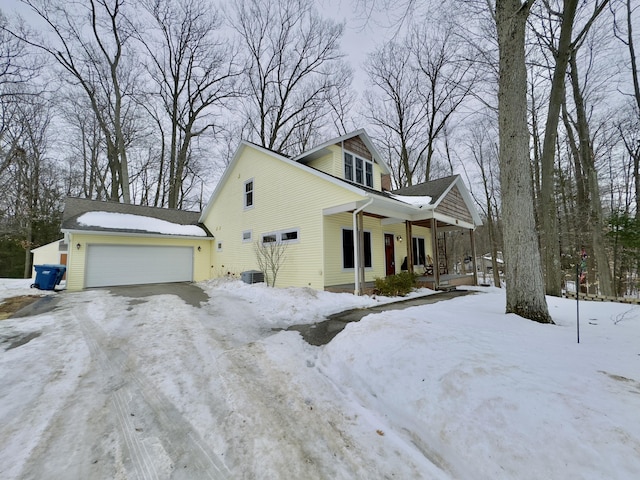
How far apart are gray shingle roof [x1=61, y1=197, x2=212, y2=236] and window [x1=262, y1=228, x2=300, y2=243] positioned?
18.1 feet

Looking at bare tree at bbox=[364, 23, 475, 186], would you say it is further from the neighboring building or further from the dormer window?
the neighboring building

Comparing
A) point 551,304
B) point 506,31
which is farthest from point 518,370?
point 506,31

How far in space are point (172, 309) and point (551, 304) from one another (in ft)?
30.0

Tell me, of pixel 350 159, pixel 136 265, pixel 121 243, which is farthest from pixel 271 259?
pixel 121 243

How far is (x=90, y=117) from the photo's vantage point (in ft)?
62.9

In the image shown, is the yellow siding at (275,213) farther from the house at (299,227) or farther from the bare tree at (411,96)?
the bare tree at (411,96)

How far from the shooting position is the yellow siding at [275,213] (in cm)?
945

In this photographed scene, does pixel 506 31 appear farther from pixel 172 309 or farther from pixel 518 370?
pixel 172 309

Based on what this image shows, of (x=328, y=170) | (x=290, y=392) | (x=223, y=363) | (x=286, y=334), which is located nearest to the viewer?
(x=290, y=392)

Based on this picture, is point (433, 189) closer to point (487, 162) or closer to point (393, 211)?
point (393, 211)

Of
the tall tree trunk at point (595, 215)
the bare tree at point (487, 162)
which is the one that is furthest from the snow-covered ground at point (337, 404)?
the bare tree at point (487, 162)

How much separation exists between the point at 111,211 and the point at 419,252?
1642 centimetres

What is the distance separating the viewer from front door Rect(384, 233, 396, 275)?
12328 millimetres

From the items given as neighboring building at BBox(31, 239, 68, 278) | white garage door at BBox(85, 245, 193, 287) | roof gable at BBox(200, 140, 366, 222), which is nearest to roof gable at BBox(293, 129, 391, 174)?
roof gable at BBox(200, 140, 366, 222)
